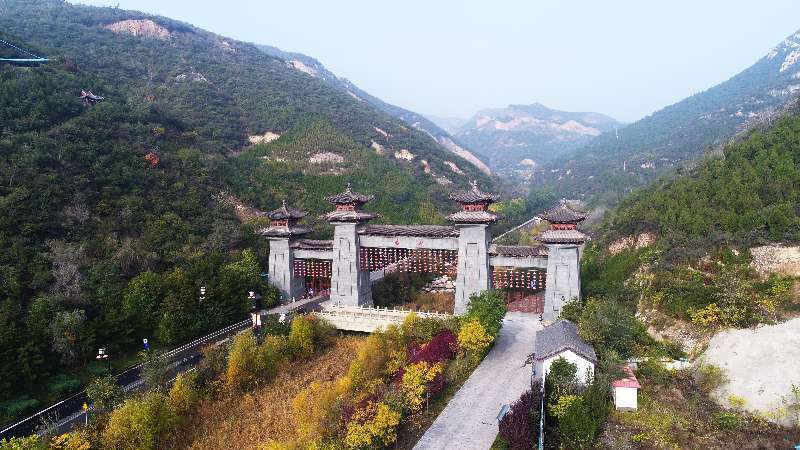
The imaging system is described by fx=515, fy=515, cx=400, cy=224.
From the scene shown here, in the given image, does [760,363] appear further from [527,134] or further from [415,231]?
[527,134]

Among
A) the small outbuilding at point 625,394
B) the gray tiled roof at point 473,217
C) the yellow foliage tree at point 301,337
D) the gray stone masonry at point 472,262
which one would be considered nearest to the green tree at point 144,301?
the yellow foliage tree at point 301,337

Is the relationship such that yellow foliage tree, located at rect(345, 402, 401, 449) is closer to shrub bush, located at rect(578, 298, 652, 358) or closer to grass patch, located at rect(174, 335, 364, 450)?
grass patch, located at rect(174, 335, 364, 450)

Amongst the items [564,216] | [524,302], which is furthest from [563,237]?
[524,302]

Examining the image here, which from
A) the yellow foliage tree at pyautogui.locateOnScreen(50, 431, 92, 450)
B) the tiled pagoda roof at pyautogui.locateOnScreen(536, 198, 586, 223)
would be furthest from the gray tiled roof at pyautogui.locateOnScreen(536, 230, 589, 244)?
the yellow foliage tree at pyautogui.locateOnScreen(50, 431, 92, 450)

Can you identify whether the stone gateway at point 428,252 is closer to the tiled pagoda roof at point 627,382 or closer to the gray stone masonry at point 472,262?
the gray stone masonry at point 472,262

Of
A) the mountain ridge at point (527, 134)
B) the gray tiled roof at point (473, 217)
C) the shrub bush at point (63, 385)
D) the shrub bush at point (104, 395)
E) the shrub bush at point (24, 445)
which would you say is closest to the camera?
the shrub bush at point (24, 445)

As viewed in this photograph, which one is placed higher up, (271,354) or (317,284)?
(317,284)
